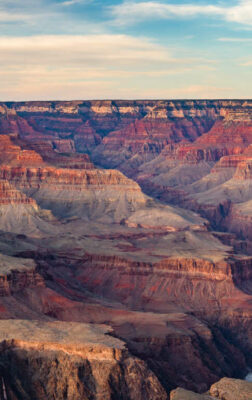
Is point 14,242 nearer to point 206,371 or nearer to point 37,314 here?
point 37,314

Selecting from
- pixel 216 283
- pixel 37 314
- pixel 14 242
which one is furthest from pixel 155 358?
pixel 14 242

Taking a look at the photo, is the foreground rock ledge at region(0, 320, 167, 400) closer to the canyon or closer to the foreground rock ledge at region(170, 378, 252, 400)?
the canyon

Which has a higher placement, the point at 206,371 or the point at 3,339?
the point at 3,339

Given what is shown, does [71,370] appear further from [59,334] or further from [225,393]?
[225,393]

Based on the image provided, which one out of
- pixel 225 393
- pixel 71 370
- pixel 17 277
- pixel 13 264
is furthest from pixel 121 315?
pixel 225 393

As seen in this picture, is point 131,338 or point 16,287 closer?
point 131,338

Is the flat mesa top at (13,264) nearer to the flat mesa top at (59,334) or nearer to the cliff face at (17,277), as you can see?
the cliff face at (17,277)

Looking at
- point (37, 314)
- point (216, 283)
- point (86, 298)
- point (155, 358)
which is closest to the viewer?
point (155, 358)
